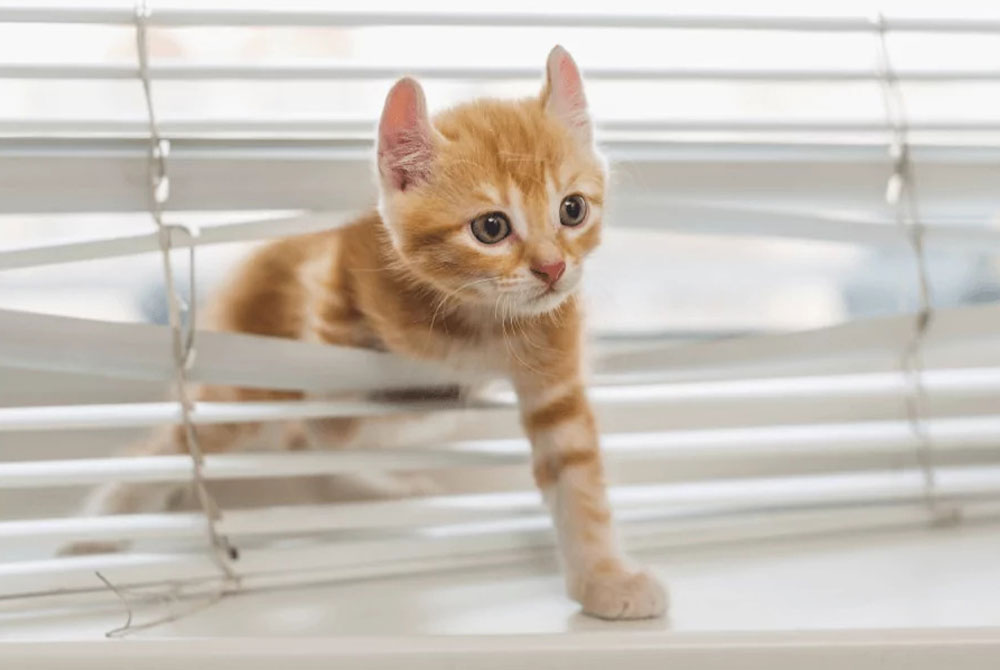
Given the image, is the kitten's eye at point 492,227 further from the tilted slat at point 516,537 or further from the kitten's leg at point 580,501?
the tilted slat at point 516,537

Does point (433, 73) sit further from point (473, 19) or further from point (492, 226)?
point (492, 226)

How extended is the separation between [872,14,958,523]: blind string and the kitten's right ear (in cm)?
47

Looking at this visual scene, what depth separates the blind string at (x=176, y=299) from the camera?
3.03 ft

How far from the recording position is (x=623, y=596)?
2.85ft

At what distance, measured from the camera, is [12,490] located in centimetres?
96

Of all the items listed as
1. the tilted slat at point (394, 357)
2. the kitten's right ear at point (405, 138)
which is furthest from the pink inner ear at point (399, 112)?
the tilted slat at point (394, 357)

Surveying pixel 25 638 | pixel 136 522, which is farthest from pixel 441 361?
pixel 25 638

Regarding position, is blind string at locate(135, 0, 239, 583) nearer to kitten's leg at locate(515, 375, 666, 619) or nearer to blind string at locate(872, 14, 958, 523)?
kitten's leg at locate(515, 375, 666, 619)

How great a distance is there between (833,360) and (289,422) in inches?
21.7

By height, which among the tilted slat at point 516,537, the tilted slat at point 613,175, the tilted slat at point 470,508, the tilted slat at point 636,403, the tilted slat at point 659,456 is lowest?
the tilted slat at point 516,537

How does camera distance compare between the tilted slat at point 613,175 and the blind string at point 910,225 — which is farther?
the blind string at point 910,225

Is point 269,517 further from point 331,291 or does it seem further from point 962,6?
point 962,6

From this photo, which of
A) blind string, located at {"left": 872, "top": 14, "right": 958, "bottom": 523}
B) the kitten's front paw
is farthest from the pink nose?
blind string, located at {"left": 872, "top": 14, "right": 958, "bottom": 523}

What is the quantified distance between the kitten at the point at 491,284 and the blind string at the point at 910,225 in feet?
1.10
